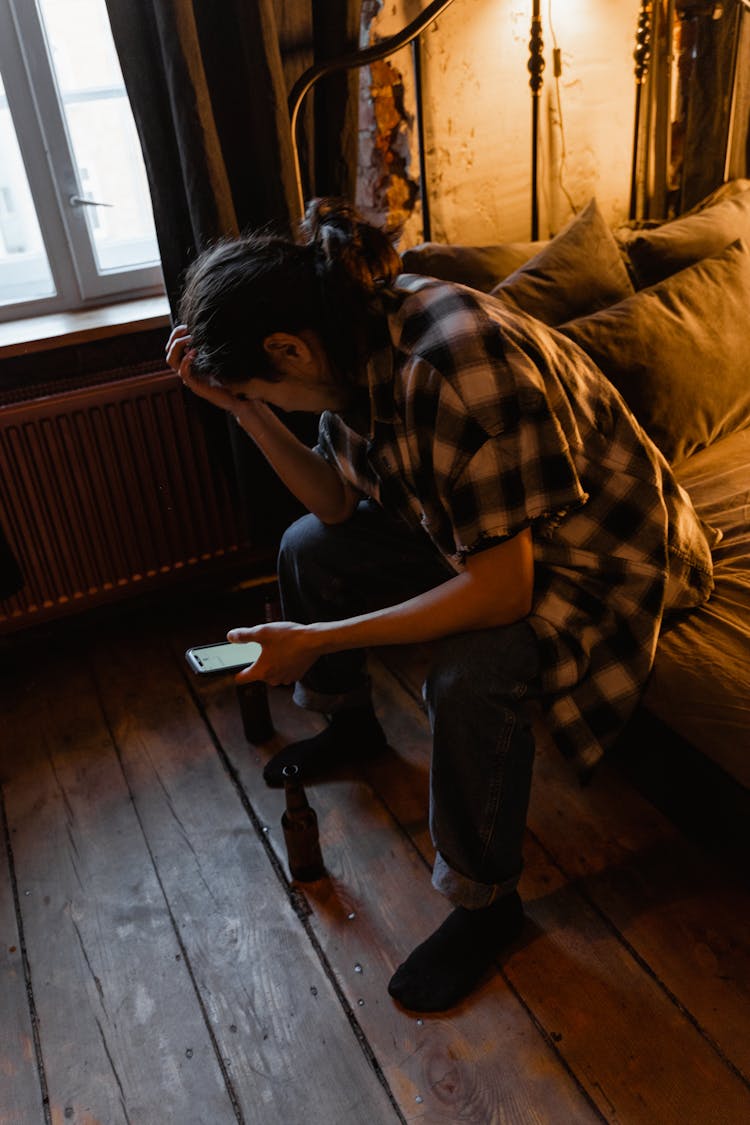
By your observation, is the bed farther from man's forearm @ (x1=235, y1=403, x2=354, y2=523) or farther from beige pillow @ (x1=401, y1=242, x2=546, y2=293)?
man's forearm @ (x1=235, y1=403, x2=354, y2=523)

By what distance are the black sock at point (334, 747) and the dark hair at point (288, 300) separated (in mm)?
753

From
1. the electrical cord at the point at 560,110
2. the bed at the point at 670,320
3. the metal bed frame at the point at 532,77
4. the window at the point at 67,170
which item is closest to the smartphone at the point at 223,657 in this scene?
the bed at the point at 670,320

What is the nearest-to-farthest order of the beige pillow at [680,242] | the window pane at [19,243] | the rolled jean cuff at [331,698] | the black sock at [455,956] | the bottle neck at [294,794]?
the black sock at [455,956] < the bottle neck at [294,794] < the rolled jean cuff at [331,698] < the beige pillow at [680,242] < the window pane at [19,243]

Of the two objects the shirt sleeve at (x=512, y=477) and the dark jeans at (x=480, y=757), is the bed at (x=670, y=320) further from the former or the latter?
the shirt sleeve at (x=512, y=477)

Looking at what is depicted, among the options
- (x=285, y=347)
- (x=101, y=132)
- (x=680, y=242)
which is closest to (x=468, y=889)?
(x=285, y=347)

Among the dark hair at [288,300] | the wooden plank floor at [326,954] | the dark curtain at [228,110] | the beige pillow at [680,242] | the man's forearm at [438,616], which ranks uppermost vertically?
the dark curtain at [228,110]

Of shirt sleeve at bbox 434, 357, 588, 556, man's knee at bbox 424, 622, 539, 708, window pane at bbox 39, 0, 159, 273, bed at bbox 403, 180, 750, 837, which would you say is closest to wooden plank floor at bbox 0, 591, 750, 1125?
bed at bbox 403, 180, 750, 837

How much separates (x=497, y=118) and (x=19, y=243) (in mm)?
1159

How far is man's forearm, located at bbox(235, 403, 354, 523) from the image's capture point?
1.60 meters

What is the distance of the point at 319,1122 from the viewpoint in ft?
3.93

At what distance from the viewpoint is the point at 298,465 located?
1610mm

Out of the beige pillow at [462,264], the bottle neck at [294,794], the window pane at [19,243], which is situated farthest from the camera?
the window pane at [19,243]

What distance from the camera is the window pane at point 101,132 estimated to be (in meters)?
2.04

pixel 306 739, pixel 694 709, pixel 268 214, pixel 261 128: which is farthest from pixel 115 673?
pixel 694 709
